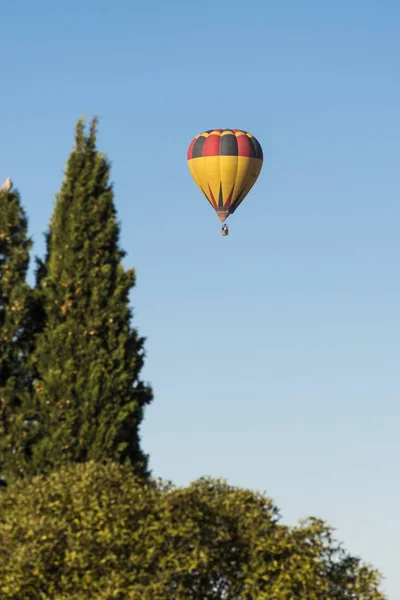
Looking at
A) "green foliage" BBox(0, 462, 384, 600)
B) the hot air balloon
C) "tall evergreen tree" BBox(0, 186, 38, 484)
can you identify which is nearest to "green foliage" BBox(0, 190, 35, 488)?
"tall evergreen tree" BBox(0, 186, 38, 484)

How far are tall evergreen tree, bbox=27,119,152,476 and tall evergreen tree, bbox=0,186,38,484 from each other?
21.6 inches

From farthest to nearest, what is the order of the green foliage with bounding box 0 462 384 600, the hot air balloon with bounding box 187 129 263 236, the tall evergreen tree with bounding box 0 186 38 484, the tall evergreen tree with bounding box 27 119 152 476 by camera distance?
the hot air balloon with bounding box 187 129 263 236 < the tall evergreen tree with bounding box 0 186 38 484 < the tall evergreen tree with bounding box 27 119 152 476 < the green foliage with bounding box 0 462 384 600

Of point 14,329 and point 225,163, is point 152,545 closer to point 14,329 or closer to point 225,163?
point 14,329

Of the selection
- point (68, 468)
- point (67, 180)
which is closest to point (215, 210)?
point (67, 180)

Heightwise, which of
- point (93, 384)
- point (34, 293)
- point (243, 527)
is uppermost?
point (34, 293)

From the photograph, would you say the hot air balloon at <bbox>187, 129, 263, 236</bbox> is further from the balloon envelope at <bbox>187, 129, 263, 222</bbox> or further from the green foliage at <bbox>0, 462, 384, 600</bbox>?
the green foliage at <bbox>0, 462, 384, 600</bbox>

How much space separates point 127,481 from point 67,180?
11.5 metres

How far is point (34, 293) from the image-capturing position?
43.6 m

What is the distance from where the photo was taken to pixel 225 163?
261ft

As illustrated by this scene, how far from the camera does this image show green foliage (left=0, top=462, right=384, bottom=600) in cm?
3541

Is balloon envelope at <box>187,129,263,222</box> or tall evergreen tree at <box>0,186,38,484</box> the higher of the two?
balloon envelope at <box>187,129,263,222</box>

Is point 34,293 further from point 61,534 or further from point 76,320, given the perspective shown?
point 61,534

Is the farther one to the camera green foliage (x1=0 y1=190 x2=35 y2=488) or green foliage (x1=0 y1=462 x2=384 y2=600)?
green foliage (x1=0 y1=190 x2=35 y2=488)

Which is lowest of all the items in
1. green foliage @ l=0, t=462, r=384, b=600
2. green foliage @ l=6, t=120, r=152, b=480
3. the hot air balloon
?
green foliage @ l=0, t=462, r=384, b=600
